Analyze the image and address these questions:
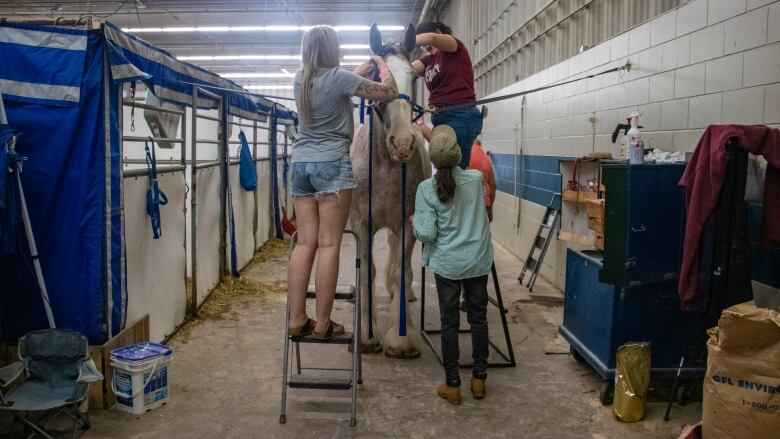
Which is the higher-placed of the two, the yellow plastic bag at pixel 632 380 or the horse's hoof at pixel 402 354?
the yellow plastic bag at pixel 632 380

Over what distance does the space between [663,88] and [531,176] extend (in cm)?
358

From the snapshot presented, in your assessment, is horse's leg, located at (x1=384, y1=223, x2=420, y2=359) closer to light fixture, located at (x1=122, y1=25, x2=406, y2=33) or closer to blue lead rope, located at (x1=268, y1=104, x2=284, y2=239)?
blue lead rope, located at (x1=268, y1=104, x2=284, y2=239)

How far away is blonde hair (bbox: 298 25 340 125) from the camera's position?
312 cm

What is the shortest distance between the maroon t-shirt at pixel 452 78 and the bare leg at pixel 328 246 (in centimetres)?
138

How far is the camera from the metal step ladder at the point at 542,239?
6.57 m

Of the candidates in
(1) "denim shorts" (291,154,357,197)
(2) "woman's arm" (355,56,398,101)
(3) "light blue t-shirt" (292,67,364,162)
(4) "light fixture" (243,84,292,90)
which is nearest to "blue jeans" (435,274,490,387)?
(1) "denim shorts" (291,154,357,197)

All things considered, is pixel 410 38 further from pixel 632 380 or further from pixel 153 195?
pixel 632 380

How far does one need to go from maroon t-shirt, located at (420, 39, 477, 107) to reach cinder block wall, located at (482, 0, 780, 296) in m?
1.40

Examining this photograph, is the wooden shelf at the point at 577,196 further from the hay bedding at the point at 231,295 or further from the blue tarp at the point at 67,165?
the blue tarp at the point at 67,165

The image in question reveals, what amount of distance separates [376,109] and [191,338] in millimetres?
2380

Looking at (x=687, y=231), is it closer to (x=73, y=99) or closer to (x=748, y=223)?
(x=748, y=223)

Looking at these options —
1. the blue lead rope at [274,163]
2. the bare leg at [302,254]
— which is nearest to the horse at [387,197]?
the bare leg at [302,254]

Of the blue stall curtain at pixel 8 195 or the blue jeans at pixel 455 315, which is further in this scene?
the blue jeans at pixel 455 315

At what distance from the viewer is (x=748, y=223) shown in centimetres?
309
